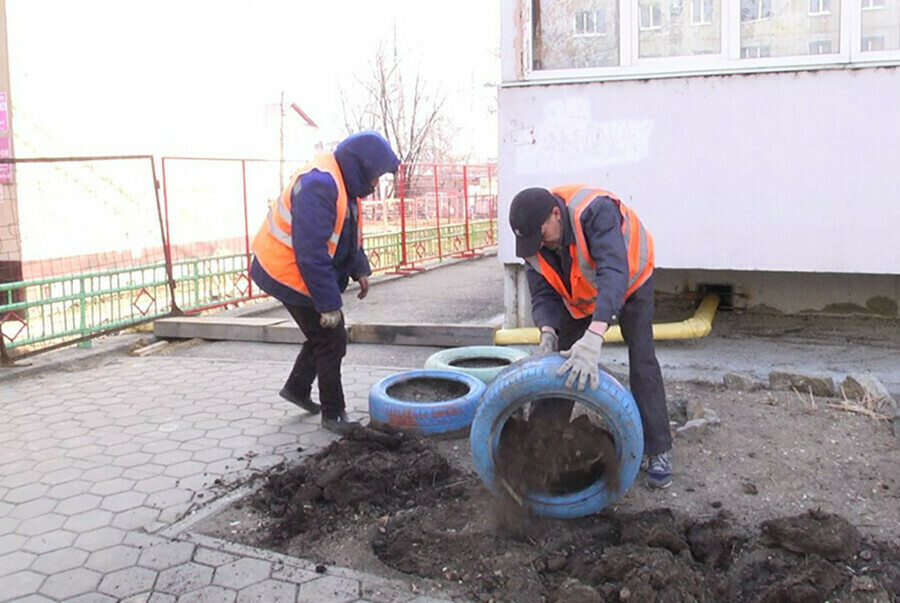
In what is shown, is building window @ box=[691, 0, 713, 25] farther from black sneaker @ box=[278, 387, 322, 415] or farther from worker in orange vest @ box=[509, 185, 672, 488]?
black sneaker @ box=[278, 387, 322, 415]

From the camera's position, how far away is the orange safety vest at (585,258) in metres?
3.56

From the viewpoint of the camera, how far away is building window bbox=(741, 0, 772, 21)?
249 inches

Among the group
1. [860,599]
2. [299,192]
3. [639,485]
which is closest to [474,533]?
[639,485]

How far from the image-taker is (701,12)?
6434 millimetres

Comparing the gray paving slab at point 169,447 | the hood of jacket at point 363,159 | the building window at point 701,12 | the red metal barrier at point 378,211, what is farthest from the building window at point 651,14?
the red metal barrier at point 378,211

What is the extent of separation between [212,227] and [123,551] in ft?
39.3

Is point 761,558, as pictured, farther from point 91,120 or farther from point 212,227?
point 212,227

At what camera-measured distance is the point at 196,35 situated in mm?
15430

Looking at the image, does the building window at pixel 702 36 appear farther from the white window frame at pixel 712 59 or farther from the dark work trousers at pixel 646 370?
the dark work trousers at pixel 646 370

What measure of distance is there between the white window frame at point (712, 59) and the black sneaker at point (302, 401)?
330 cm

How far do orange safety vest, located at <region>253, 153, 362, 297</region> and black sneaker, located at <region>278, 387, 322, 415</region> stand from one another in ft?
2.83

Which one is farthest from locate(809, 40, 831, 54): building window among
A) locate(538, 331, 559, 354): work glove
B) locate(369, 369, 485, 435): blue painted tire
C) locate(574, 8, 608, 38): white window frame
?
locate(369, 369, 485, 435): blue painted tire

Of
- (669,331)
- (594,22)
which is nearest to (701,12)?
(594,22)

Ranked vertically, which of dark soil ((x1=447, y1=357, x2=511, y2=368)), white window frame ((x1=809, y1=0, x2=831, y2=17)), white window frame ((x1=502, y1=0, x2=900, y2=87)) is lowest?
dark soil ((x1=447, y1=357, x2=511, y2=368))
